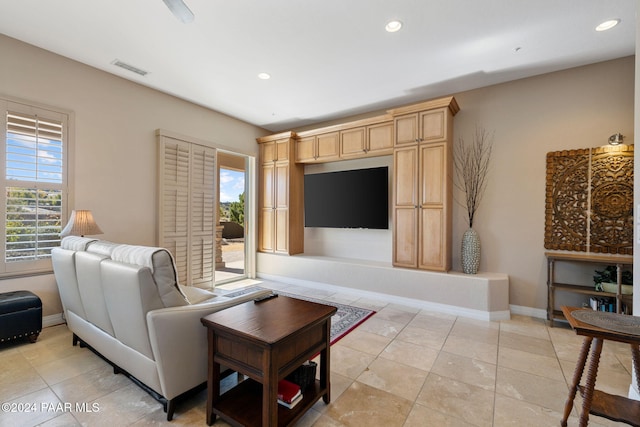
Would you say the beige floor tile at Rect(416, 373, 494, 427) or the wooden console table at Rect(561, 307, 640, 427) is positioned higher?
the wooden console table at Rect(561, 307, 640, 427)

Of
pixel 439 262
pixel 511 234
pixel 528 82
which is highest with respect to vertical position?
pixel 528 82

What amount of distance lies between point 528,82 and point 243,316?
13.7 ft

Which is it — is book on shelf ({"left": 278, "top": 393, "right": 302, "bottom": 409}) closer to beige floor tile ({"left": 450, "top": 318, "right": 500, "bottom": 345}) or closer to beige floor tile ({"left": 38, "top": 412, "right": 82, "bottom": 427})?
beige floor tile ({"left": 38, "top": 412, "right": 82, "bottom": 427})

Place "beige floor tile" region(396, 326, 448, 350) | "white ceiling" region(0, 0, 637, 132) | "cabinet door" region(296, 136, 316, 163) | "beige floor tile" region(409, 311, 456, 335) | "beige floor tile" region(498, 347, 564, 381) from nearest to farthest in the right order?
1. "beige floor tile" region(498, 347, 564, 381)
2. "white ceiling" region(0, 0, 637, 132)
3. "beige floor tile" region(396, 326, 448, 350)
4. "beige floor tile" region(409, 311, 456, 335)
5. "cabinet door" region(296, 136, 316, 163)

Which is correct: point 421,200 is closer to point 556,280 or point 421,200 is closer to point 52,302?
point 556,280

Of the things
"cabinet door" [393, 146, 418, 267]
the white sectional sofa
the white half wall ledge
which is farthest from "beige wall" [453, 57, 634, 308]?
the white sectional sofa

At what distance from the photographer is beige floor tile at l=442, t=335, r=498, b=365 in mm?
2441

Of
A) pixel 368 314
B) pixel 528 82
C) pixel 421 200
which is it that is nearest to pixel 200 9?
pixel 421 200

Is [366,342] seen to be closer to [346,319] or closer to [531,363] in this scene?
[346,319]

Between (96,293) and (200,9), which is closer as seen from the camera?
(96,293)

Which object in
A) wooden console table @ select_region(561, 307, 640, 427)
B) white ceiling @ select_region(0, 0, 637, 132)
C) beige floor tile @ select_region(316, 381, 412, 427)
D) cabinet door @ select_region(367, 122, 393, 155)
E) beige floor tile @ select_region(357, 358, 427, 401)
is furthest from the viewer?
cabinet door @ select_region(367, 122, 393, 155)

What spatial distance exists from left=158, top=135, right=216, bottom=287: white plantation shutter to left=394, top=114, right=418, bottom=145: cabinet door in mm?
2881

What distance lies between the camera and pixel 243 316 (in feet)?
5.28

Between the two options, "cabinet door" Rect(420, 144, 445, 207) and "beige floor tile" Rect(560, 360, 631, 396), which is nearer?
"beige floor tile" Rect(560, 360, 631, 396)
